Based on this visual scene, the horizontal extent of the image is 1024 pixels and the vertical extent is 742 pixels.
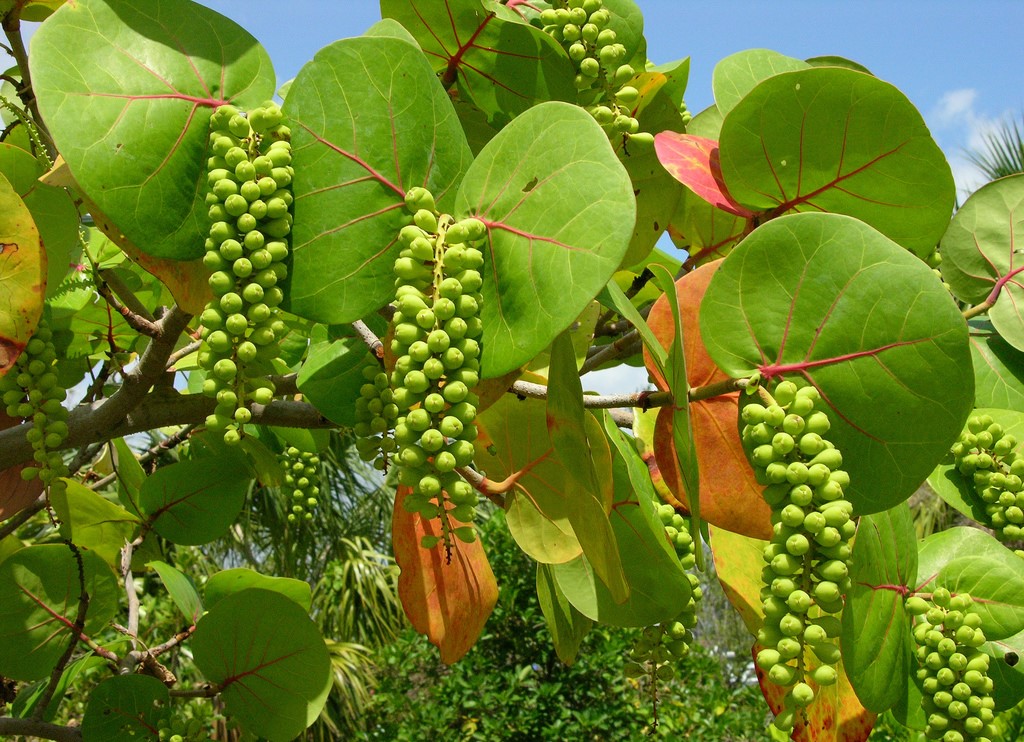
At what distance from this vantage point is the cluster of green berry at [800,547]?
52cm

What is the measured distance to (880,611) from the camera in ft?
2.52

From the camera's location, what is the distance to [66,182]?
68 centimetres

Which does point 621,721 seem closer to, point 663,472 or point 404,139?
point 663,472

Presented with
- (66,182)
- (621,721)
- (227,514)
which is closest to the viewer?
(66,182)

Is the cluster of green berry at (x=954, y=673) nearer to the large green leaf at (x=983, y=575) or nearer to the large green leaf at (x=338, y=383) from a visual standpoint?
the large green leaf at (x=983, y=575)

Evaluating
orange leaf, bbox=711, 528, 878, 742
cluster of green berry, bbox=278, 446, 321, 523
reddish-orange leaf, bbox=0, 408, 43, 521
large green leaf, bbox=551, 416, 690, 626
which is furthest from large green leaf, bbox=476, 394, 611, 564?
cluster of green berry, bbox=278, 446, 321, 523

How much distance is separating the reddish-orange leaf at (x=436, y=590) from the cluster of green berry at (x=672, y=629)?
7.0 inches

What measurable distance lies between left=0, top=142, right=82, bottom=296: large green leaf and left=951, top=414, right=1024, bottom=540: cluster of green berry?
0.94m

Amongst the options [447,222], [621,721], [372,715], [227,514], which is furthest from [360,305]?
[372,715]

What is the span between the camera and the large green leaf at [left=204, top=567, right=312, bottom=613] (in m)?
1.12

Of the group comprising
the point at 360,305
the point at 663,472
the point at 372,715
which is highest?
the point at 360,305

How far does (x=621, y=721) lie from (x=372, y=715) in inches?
116

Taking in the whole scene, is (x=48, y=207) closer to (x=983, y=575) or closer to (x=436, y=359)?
(x=436, y=359)

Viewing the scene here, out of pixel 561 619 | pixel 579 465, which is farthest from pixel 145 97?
pixel 561 619
